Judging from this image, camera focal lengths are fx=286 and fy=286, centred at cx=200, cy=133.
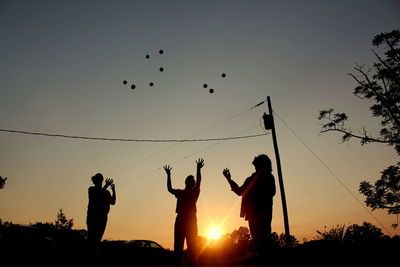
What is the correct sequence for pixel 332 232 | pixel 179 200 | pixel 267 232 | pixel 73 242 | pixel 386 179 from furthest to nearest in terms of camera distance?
1. pixel 386 179
2. pixel 332 232
3. pixel 73 242
4. pixel 179 200
5. pixel 267 232

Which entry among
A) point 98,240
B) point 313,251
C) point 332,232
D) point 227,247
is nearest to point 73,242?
point 98,240

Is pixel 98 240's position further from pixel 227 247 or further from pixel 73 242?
pixel 227 247

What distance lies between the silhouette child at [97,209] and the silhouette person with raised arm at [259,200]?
9.00ft

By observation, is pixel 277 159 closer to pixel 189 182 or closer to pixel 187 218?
pixel 189 182

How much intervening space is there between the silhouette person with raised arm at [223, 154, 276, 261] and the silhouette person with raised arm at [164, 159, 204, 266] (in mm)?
1347

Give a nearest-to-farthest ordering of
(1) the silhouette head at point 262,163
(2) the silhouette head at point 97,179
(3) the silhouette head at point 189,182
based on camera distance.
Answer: (1) the silhouette head at point 262,163 < (3) the silhouette head at point 189,182 < (2) the silhouette head at point 97,179

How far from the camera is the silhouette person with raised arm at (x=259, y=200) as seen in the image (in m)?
3.96

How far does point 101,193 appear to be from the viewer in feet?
18.6

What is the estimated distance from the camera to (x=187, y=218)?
539 cm

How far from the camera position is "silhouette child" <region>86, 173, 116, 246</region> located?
17.9 feet

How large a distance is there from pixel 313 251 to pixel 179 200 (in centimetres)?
310

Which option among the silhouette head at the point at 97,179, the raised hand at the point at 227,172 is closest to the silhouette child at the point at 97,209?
the silhouette head at the point at 97,179

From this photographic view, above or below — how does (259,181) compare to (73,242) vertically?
above

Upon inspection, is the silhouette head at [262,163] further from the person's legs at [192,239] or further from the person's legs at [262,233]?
the person's legs at [192,239]
